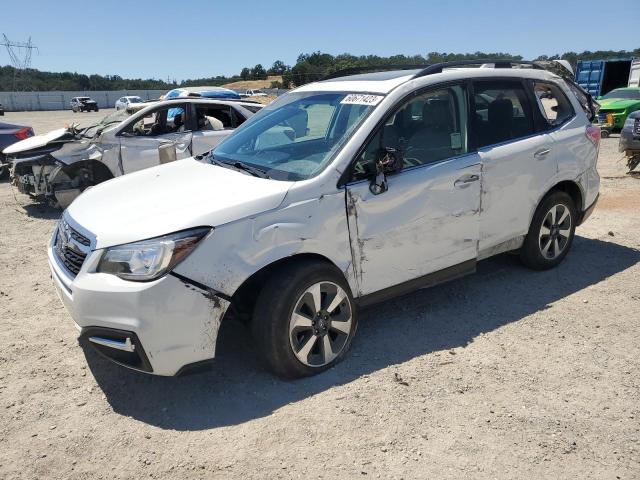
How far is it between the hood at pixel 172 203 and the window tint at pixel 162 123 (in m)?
4.81

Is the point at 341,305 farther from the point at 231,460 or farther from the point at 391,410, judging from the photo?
the point at 231,460

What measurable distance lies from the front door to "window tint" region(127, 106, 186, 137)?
5.59m

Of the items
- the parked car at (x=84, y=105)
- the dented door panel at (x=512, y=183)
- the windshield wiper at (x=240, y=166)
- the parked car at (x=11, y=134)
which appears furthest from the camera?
the parked car at (x=84, y=105)

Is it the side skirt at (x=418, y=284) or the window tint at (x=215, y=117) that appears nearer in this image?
the side skirt at (x=418, y=284)

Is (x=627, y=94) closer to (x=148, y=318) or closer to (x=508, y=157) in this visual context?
(x=508, y=157)

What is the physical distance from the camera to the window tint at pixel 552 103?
4.81 m

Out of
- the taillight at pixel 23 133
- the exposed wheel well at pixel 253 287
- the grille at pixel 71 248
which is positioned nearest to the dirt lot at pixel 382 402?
the exposed wheel well at pixel 253 287

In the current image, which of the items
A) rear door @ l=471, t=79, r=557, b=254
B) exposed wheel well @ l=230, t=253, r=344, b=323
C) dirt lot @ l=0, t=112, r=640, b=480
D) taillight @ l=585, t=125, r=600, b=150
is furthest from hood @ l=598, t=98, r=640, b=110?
exposed wheel well @ l=230, t=253, r=344, b=323

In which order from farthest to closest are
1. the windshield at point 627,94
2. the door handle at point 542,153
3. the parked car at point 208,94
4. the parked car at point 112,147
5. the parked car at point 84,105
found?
the parked car at point 84,105
the windshield at point 627,94
the parked car at point 208,94
the parked car at point 112,147
the door handle at point 542,153

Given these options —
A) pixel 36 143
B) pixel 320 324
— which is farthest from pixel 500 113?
pixel 36 143

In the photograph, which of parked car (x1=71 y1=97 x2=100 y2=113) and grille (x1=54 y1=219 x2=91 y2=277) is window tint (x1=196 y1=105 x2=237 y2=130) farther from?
parked car (x1=71 y1=97 x2=100 y2=113)

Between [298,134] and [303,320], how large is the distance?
1665 mm

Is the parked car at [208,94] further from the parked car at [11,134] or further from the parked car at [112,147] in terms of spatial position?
the parked car at [11,134]

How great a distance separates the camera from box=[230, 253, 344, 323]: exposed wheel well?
328 cm
